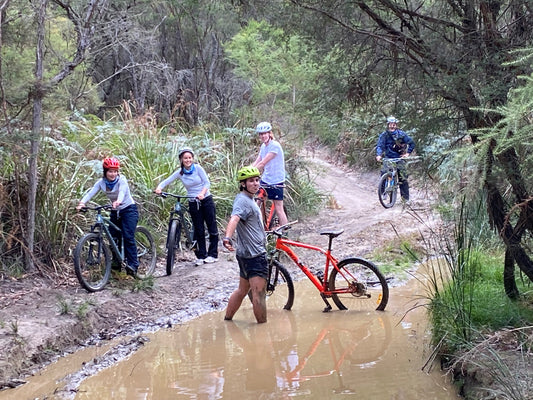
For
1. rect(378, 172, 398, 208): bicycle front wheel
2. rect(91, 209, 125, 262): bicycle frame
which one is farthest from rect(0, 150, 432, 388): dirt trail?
rect(378, 172, 398, 208): bicycle front wheel

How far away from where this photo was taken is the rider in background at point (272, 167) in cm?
1032

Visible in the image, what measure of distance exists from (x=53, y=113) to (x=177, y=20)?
340 inches

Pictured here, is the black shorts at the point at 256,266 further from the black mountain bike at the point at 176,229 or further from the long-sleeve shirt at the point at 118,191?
the black mountain bike at the point at 176,229

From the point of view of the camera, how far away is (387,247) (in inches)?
429

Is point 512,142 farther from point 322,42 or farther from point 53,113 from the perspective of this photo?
point 53,113

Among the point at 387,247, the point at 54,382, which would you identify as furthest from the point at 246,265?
the point at 387,247

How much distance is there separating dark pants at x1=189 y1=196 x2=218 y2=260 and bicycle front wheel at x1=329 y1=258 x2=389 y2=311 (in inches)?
104

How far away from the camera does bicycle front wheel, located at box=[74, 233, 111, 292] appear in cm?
792

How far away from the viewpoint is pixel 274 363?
20.8 ft

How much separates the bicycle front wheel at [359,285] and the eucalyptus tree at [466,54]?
1.62 m

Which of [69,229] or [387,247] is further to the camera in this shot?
[387,247]

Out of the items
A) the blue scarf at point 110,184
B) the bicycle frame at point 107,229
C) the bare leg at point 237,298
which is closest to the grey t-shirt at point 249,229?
the bare leg at point 237,298

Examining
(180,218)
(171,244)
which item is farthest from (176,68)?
(171,244)

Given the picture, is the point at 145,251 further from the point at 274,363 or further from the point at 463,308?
the point at 463,308
